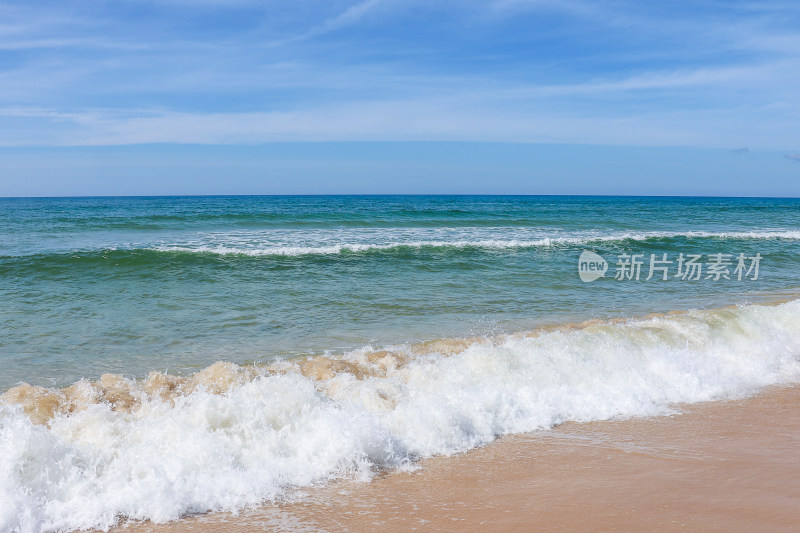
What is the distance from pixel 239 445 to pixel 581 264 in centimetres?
1271

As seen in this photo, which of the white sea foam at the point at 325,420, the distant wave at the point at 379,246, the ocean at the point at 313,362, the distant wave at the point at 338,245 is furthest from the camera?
the distant wave at the point at 379,246

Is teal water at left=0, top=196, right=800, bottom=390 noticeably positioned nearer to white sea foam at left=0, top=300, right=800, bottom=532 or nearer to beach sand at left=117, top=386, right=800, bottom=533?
white sea foam at left=0, top=300, right=800, bottom=532

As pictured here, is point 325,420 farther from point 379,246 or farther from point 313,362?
point 379,246

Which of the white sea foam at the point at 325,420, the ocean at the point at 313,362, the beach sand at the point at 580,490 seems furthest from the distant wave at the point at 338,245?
the beach sand at the point at 580,490

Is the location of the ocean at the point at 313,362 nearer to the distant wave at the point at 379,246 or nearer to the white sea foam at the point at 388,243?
the distant wave at the point at 379,246

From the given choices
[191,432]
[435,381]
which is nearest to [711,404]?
[435,381]

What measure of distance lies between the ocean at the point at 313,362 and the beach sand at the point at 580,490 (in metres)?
0.23

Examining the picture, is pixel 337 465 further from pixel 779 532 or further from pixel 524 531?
pixel 779 532

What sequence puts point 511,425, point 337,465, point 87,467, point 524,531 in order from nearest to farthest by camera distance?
point 524,531 → point 87,467 → point 337,465 → point 511,425

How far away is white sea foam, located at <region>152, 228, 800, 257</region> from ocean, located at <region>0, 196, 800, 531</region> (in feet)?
6.59

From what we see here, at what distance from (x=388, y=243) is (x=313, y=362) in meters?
13.9

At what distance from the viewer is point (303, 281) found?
12211 millimetres

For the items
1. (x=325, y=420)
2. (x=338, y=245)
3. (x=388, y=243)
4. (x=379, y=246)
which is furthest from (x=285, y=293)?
(x=388, y=243)

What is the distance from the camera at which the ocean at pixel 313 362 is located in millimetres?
3658
